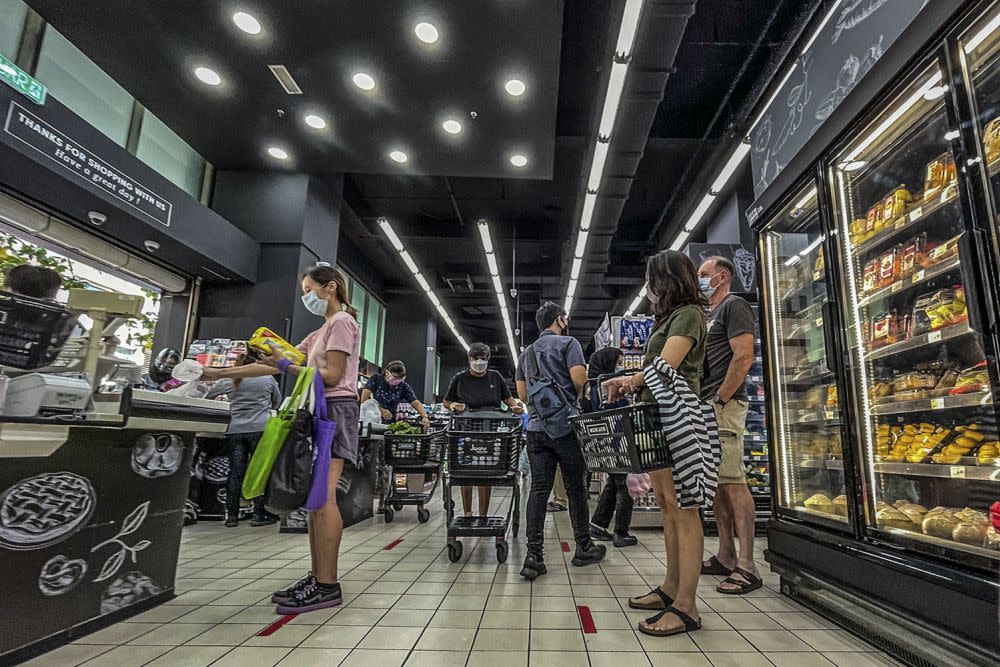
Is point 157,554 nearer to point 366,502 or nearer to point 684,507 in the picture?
point 684,507

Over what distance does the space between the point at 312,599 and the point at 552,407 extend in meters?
1.72

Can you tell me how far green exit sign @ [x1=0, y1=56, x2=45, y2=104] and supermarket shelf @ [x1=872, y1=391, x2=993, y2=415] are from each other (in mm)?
5734

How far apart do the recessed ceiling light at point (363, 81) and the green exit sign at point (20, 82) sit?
245cm

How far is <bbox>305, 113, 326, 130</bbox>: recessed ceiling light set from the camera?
559 cm

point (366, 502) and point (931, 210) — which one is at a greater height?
point (931, 210)

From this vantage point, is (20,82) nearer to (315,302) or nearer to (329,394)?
(315,302)

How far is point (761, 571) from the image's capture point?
3344 millimetres

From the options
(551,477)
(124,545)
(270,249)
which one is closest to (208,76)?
(270,249)

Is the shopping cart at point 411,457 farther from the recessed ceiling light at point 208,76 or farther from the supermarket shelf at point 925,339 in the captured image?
the recessed ceiling light at point 208,76

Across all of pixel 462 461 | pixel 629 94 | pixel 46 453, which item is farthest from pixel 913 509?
pixel 629 94

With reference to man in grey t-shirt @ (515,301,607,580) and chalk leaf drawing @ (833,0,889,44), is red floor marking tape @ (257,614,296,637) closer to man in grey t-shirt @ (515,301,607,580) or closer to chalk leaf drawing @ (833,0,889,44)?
man in grey t-shirt @ (515,301,607,580)

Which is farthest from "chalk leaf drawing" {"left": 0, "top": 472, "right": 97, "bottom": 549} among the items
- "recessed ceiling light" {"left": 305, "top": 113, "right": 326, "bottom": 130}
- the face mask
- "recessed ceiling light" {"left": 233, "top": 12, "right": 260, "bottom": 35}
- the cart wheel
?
"recessed ceiling light" {"left": 305, "top": 113, "right": 326, "bottom": 130}

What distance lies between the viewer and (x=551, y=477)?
11.1 feet

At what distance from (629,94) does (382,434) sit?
14.5ft
